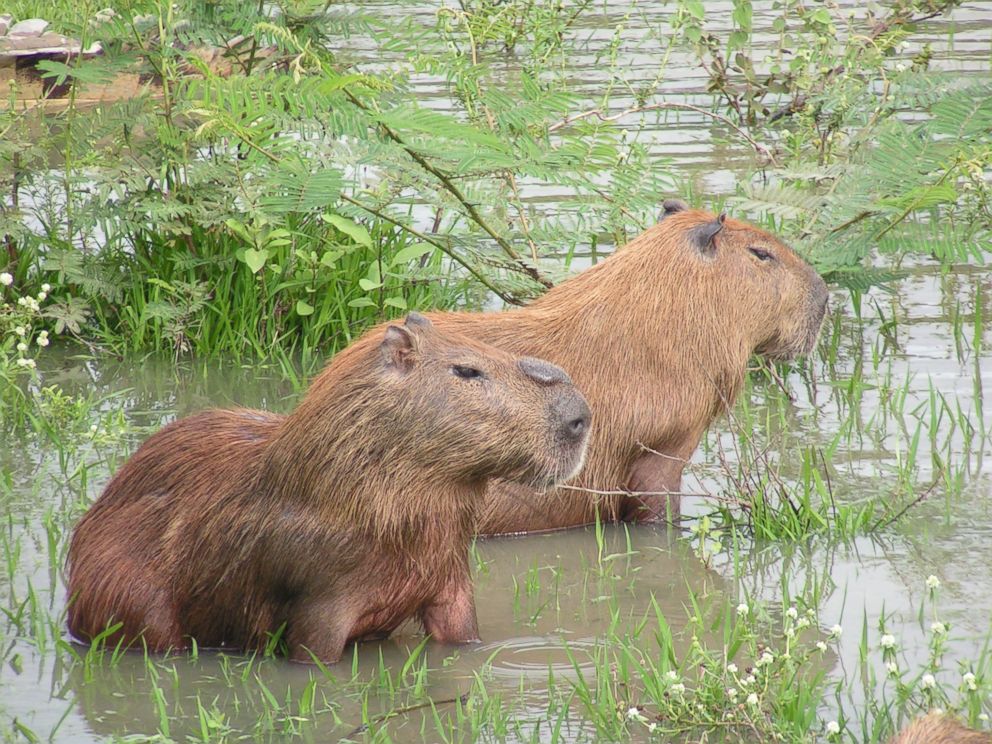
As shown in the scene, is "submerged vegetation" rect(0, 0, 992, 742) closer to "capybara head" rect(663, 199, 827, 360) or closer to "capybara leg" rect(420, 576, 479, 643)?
"capybara leg" rect(420, 576, 479, 643)

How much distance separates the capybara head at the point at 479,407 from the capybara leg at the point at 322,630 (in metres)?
0.46

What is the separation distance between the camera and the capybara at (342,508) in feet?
13.6

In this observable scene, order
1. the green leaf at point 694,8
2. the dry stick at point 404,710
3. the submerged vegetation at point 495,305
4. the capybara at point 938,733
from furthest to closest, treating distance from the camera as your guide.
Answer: the green leaf at point 694,8 → the submerged vegetation at point 495,305 → the dry stick at point 404,710 → the capybara at point 938,733

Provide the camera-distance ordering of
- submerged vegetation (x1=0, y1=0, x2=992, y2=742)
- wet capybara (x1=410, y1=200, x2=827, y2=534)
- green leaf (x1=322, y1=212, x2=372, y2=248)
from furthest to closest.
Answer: green leaf (x1=322, y1=212, x2=372, y2=248), wet capybara (x1=410, y1=200, x2=827, y2=534), submerged vegetation (x1=0, y1=0, x2=992, y2=742)

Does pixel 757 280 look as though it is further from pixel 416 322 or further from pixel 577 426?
pixel 416 322

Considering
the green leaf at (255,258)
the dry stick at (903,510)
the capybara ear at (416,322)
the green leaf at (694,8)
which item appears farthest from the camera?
the green leaf at (694,8)

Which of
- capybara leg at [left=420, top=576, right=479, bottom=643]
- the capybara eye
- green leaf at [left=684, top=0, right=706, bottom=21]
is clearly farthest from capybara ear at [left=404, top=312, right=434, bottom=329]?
green leaf at [left=684, top=0, right=706, bottom=21]

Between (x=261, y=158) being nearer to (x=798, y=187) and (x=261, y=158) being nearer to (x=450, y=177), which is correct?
(x=450, y=177)

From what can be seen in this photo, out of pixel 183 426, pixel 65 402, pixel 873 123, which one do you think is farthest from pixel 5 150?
pixel 873 123

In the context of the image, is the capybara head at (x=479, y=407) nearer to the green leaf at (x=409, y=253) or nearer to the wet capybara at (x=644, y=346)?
the wet capybara at (x=644, y=346)

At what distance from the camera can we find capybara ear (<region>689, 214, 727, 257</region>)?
5.40 meters

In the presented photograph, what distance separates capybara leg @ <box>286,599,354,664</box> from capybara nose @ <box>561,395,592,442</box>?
72 cm

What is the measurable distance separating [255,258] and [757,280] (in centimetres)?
199

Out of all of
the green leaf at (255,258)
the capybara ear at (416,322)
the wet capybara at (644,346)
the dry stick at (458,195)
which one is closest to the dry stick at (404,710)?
the capybara ear at (416,322)
